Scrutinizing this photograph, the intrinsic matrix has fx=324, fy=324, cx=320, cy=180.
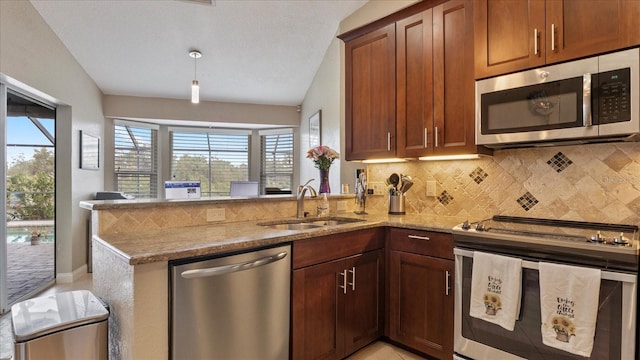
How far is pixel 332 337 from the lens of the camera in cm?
204

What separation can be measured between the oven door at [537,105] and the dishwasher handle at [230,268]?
1.54 metres

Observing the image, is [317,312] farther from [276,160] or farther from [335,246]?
[276,160]

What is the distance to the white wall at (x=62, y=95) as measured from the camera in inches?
118

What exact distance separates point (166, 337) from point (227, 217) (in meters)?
0.95

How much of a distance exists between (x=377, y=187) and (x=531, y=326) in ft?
5.51

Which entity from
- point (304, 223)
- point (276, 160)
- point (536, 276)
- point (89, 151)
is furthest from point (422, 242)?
point (89, 151)

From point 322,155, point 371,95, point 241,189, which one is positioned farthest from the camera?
point 241,189

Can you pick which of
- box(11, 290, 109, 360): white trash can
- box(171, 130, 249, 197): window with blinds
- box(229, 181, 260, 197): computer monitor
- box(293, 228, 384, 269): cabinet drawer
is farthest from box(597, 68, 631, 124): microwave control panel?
box(171, 130, 249, 197): window with blinds

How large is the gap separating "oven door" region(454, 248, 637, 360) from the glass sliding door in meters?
3.99

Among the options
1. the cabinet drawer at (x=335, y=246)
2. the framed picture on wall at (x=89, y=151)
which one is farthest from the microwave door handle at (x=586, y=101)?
the framed picture on wall at (x=89, y=151)

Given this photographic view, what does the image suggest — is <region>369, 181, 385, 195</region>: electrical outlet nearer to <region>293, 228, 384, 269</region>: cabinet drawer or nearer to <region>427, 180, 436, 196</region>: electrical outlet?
<region>427, 180, 436, 196</region>: electrical outlet

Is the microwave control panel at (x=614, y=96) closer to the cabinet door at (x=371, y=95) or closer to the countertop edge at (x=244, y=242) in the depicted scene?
the countertop edge at (x=244, y=242)

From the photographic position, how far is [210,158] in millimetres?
6004

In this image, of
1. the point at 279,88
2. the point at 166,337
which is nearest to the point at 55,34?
the point at 279,88
